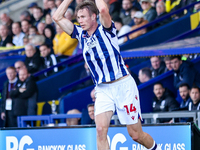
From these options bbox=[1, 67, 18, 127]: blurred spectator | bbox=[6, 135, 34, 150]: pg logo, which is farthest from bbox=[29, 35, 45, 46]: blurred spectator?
bbox=[6, 135, 34, 150]: pg logo

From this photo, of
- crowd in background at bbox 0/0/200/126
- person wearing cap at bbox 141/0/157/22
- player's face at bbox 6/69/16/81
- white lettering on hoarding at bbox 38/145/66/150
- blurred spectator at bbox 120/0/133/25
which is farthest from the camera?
blurred spectator at bbox 120/0/133/25

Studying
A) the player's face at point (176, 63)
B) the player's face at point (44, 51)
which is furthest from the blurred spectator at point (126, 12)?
the player's face at point (176, 63)

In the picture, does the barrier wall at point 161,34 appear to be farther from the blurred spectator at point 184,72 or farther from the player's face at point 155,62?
the blurred spectator at point 184,72

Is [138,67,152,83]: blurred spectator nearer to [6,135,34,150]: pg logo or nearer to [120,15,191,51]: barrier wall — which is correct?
[120,15,191,51]: barrier wall

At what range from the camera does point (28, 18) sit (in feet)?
48.9

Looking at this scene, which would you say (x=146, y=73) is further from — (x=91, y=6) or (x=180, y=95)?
(x=91, y=6)

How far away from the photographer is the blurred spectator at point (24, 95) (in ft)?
31.3

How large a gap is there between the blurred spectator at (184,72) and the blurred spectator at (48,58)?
357cm

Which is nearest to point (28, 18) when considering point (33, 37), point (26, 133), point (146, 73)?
point (33, 37)

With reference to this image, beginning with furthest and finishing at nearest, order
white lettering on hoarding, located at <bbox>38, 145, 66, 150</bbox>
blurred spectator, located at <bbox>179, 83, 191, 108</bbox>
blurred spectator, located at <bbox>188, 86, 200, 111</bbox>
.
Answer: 1. blurred spectator, located at <bbox>179, 83, 191, 108</bbox>
2. blurred spectator, located at <bbox>188, 86, 200, 111</bbox>
3. white lettering on hoarding, located at <bbox>38, 145, 66, 150</bbox>

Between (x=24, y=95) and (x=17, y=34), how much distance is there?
437 cm

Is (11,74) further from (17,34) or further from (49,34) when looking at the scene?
(17,34)

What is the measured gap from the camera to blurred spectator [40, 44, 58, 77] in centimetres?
1102

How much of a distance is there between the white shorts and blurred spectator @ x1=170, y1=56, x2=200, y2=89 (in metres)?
3.65
